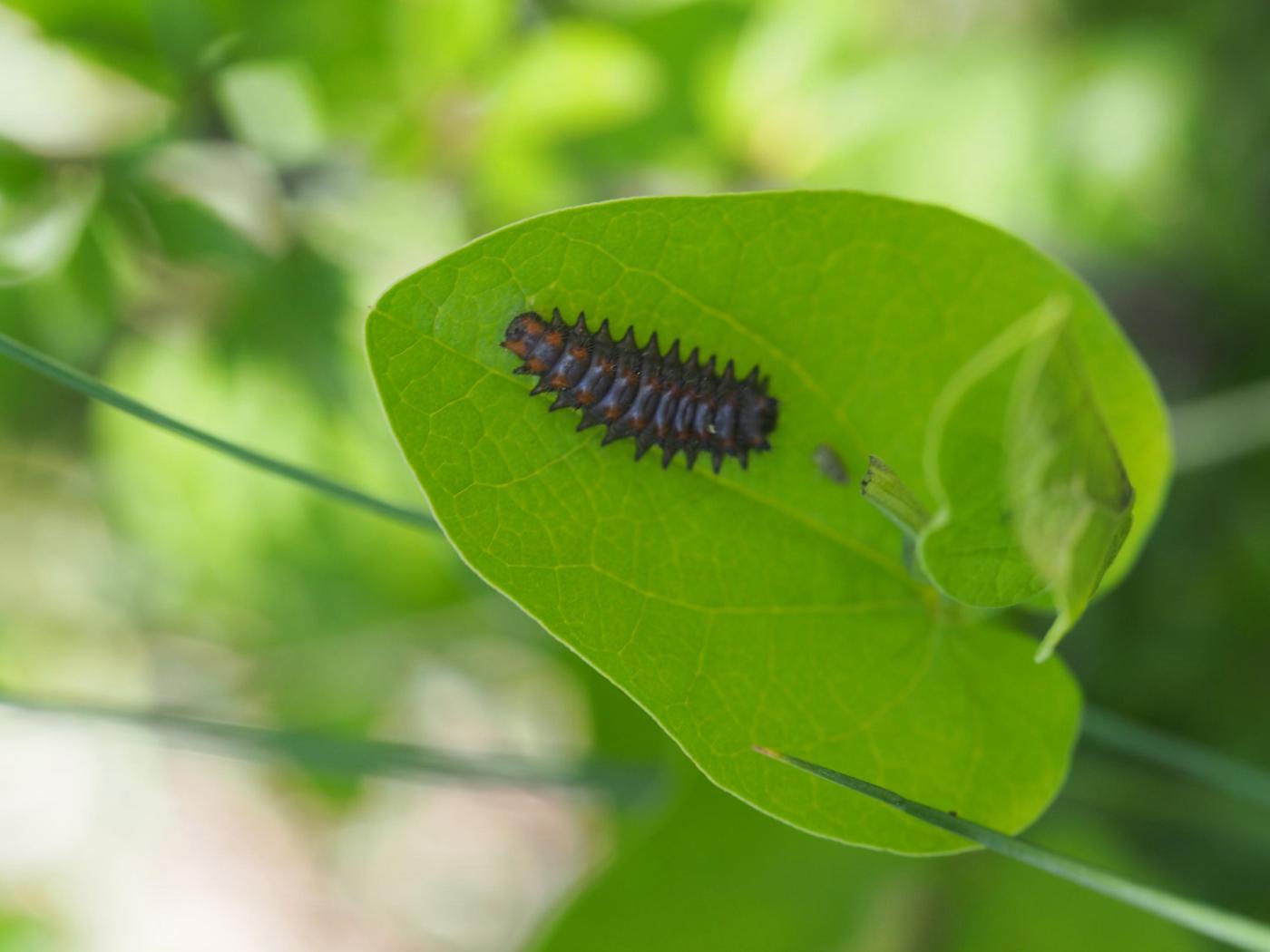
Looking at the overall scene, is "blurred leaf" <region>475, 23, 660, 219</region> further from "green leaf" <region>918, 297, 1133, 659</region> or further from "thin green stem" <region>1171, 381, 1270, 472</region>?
"thin green stem" <region>1171, 381, 1270, 472</region>

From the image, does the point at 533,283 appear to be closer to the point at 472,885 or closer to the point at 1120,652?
the point at 1120,652

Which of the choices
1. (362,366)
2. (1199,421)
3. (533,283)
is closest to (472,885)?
(362,366)

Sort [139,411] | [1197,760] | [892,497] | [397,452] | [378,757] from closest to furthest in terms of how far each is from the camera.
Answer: [892,497]
[139,411]
[1197,760]
[378,757]
[397,452]

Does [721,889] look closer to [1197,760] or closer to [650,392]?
[1197,760]

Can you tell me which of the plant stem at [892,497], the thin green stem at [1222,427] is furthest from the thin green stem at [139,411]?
the thin green stem at [1222,427]

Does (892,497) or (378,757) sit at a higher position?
(892,497)

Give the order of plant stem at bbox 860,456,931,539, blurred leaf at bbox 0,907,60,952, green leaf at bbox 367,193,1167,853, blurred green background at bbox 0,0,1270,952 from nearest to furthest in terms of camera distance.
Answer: plant stem at bbox 860,456,931,539, green leaf at bbox 367,193,1167,853, blurred green background at bbox 0,0,1270,952, blurred leaf at bbox 0,907,60,952

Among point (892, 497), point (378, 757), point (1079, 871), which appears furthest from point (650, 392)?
point (378, 757)

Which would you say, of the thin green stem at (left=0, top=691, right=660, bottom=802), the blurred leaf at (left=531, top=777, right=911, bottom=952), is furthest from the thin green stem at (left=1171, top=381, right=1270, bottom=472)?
the thin green stem at (left=0, top=691, right=660, bottom=802)
